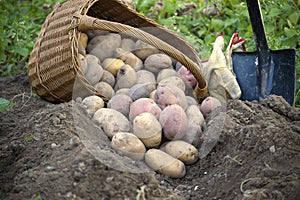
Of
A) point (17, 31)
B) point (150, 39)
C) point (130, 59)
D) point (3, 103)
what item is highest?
point (150, 39)

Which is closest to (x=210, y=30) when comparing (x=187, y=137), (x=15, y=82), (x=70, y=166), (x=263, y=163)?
(x=15, y=82)

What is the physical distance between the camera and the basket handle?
2.34m

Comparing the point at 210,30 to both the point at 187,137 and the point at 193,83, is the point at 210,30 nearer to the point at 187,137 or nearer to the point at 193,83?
the point at 193,83

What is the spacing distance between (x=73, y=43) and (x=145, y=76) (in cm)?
37

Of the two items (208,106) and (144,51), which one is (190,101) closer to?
(208,106)

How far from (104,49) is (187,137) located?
687 millimetres

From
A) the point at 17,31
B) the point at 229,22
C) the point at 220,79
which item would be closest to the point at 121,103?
the point at 220,79

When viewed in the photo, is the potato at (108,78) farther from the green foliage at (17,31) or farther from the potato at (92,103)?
the green foliage at (17,31)

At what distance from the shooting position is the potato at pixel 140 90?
2.40 metres

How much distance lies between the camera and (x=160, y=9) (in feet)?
12.7

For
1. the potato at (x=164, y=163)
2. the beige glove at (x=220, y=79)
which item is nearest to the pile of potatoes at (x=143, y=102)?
the potato at (x=164, y=163)

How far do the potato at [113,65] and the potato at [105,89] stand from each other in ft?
0.36

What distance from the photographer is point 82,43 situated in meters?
2.70

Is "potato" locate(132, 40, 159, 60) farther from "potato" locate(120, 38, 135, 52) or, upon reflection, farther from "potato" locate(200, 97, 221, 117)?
"potato" locate(200, 97, 221, 117)
